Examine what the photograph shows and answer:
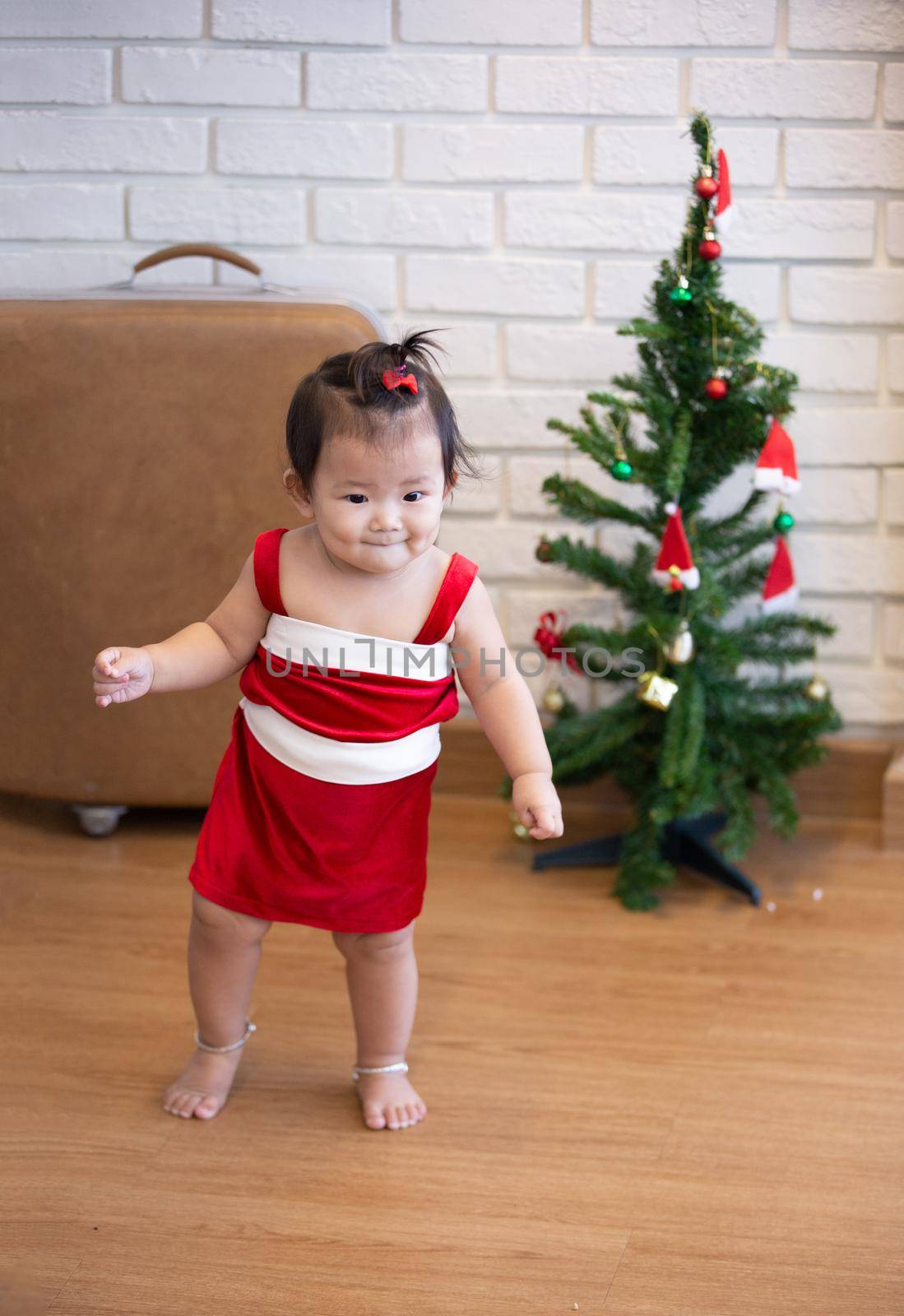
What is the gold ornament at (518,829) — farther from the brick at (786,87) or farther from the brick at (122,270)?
the brick at (786,87)

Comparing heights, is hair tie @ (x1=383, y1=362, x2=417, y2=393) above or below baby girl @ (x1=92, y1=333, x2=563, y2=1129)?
above

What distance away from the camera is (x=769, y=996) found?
1089mm

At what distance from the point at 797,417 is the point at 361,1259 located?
0.97 metres

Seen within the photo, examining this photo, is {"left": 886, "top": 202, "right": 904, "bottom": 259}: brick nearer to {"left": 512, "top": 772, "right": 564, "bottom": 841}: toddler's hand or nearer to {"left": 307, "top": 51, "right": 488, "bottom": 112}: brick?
{"left": 307, "top": 51, "right": 488, "bottom": 112}: brick

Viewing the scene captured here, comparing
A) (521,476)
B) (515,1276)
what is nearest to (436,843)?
(521,476)

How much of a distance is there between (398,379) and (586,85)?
2.54ft

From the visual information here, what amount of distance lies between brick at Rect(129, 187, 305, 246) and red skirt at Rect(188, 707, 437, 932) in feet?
2.40

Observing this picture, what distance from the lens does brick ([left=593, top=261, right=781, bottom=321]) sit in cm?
138

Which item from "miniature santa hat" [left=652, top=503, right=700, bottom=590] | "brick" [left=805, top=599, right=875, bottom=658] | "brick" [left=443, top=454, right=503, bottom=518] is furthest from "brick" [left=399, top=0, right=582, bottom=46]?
"brick" [left=805, top=599, right=875, bottom=658]

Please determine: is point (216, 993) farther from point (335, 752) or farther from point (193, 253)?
point (193, 253)

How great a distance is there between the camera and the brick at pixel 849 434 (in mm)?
1398

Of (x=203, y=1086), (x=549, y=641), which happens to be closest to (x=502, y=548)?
(x=549, y=641)

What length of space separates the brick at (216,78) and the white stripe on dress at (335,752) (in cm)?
81

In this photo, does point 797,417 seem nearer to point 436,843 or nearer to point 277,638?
point 436,843
